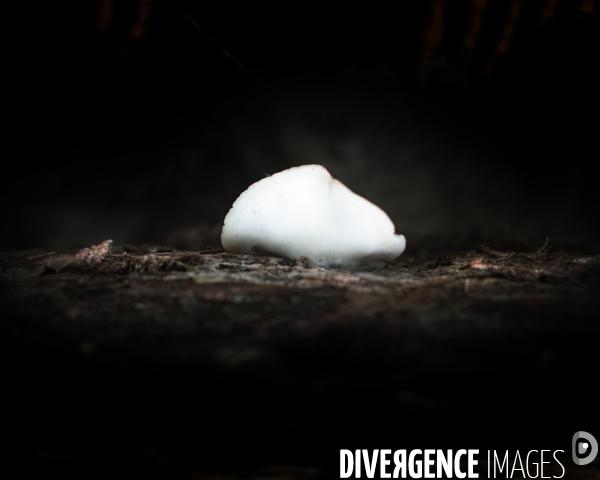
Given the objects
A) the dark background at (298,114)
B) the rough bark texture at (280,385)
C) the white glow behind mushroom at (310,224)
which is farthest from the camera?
the dark background at (298,114)

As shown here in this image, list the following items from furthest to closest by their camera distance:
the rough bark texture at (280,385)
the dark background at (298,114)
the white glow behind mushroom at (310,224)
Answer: the dark background at (298,114) < the white glow behind mushroom at (310,224) < the rough bark texture at (280,385)

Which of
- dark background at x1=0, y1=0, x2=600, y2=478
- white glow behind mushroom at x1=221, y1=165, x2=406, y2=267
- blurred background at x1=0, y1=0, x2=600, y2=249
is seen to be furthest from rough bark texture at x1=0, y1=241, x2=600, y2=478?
blurred background at x1=0, y1=0, x2=600, y2=249

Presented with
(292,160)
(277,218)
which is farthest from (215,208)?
(277,218)

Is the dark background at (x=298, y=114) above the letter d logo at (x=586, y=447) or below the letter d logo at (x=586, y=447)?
above

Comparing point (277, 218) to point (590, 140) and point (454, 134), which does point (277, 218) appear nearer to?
point (454, 134)

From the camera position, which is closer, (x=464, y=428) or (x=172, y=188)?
(x=464, y=428)

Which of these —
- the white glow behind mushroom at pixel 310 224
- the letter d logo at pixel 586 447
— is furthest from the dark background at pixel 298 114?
the letter d logo at pixel 586 447

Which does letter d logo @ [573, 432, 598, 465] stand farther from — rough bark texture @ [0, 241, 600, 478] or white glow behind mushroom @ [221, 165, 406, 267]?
white glow behind mushroom @ [221, 165, 406, 267]

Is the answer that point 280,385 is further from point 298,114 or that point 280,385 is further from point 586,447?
point 298,114

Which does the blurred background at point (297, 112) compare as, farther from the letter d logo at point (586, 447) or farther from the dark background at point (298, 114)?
the letter d logo at point (586, 447)
